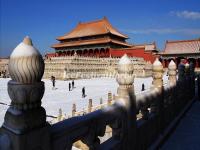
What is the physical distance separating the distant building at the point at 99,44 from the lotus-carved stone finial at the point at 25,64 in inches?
1960

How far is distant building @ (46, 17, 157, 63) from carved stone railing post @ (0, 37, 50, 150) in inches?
1959

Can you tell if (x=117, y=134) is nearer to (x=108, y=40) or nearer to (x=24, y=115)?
(x=24, y=115)

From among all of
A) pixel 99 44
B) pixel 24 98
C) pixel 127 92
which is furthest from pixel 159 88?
pixel 99 44

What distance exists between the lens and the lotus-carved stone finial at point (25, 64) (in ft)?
6.44

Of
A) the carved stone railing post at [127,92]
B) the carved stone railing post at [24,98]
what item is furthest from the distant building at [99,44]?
the carved stone railing post at [24,98]

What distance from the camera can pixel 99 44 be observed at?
56344 mm

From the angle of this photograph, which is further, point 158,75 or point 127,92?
point 158,75

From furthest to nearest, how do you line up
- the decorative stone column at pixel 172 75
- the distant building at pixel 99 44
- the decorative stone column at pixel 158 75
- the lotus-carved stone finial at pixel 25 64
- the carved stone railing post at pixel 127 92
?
the distant building at pixel 99 44 < the decorative stone column at pixel 172 75 < the decorative stone column at pixel 158 75 < the carved stone railing post at pixel 127 92 < the lotus-carved stone finial at pixel 25 64

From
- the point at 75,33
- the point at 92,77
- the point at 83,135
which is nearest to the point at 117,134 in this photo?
the point at 83,135

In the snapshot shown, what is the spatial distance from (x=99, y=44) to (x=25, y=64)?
54822mm

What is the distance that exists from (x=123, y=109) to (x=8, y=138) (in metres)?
2.34

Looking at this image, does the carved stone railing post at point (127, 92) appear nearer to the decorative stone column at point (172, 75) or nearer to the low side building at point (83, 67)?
the decorative stone column at point (172, 75)

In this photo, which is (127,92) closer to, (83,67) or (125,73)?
(125,73)

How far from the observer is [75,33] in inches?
2537
